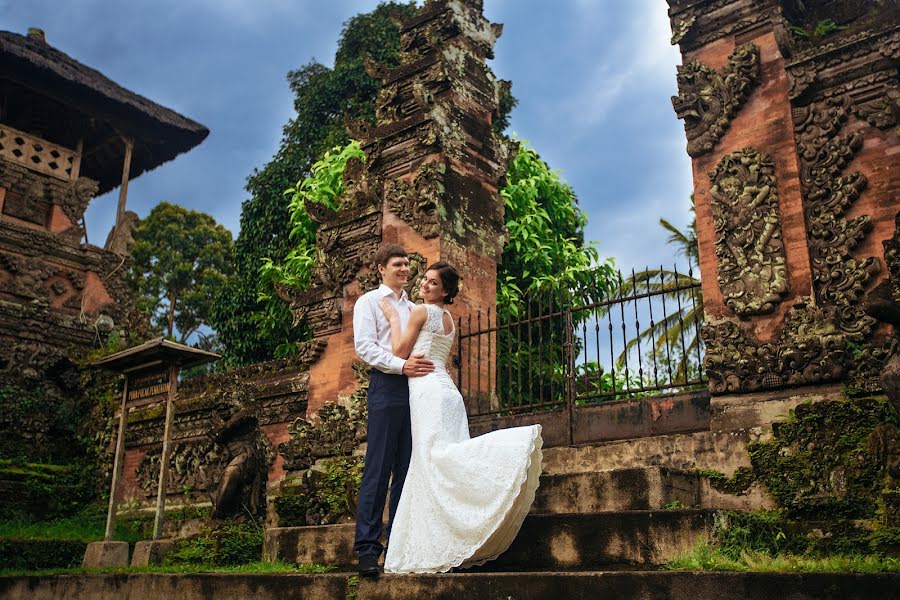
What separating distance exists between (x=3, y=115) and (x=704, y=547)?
20.4 meters

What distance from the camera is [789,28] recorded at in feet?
22.5

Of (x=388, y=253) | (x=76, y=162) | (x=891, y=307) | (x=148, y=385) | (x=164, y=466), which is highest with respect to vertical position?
(x=76, y=162)

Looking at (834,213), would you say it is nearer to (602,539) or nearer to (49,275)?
(602,539)

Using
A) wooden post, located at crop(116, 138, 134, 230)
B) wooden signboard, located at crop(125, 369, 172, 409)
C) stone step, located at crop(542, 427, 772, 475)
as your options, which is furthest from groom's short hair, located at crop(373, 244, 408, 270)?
wooden post, located at crop(116, 138, 134, 230)

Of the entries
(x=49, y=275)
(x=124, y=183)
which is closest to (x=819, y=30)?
(x=49, y=275)

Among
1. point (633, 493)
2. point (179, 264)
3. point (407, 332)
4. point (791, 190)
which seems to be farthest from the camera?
point (179, 264)

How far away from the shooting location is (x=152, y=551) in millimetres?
9461

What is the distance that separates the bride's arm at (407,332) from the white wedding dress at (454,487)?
A: 89 millimetres

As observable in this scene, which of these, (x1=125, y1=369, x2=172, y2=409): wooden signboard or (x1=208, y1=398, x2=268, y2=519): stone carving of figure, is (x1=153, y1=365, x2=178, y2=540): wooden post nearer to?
(x1=125, y1=369, x2=172, y2=409): wooden signboard

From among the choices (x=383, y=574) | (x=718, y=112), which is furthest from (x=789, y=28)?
(x=383, y=574)

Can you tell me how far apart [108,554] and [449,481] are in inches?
274

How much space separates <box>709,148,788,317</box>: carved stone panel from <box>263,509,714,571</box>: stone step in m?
2.38

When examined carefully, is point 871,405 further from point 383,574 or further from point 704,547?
point 383,574

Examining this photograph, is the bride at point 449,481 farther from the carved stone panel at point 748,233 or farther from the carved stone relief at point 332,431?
the carved stone relief at point 332,431
